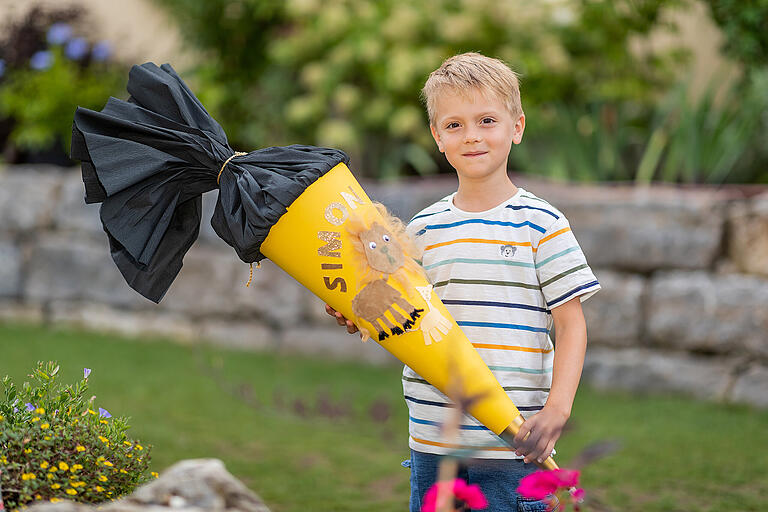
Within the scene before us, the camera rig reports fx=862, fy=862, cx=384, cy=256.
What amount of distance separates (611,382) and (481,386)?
3.31 meters

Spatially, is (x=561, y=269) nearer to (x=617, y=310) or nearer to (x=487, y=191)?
(x=487, y=191)

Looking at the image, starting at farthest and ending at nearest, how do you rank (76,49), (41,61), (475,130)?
(76,49)
(41,61)
(475,130)

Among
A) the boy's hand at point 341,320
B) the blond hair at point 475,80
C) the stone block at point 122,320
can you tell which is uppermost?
the blond hair at point 475,80

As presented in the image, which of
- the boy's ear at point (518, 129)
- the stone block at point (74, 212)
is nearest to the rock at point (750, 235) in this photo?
the boy's ear at point (518, 129)

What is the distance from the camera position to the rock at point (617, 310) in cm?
472

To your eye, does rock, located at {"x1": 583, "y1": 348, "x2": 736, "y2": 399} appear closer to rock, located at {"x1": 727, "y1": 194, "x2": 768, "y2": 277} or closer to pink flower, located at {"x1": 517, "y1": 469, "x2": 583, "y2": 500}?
rock, located at {"x1": 727, "y1": 194, "x2": 768, "y2": 277}

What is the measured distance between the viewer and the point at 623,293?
4727mm

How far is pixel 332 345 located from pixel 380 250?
151 inches

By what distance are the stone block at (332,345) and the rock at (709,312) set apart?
63.1 inches

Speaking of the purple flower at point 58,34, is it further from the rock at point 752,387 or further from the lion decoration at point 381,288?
the lion decoration at point 381,288

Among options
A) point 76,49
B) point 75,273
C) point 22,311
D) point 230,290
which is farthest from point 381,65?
point 22,311

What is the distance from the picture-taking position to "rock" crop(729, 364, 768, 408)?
14.6 feet

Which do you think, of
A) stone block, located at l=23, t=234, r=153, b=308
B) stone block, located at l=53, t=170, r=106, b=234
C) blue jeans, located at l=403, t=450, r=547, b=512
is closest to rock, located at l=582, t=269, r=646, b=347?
stone block, located at l=23, t=234, r=153, b=308

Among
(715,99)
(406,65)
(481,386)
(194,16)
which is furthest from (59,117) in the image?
(481,386)
